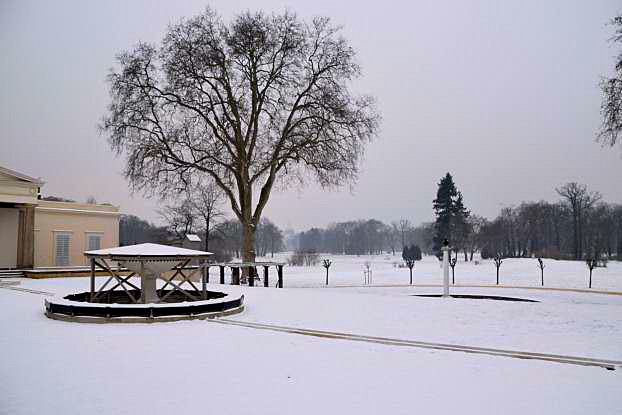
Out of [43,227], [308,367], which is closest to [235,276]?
[43,227]

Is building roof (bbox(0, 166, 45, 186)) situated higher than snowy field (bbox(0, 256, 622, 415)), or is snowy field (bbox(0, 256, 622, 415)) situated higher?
building roof (bbox(0, 166, 45, 186))

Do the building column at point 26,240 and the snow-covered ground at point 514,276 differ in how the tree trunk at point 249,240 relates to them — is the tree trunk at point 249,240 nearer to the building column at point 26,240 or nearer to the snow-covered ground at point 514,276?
the building column at point 26,240

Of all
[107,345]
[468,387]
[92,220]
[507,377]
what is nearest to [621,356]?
[507,377]

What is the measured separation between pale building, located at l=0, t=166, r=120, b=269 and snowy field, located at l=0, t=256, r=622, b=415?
609 inches

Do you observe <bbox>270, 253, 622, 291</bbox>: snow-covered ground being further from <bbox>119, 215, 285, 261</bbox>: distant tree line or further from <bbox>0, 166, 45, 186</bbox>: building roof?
<bbox>0, 166, 45, 186</bbox>: building roof

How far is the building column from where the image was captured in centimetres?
2542

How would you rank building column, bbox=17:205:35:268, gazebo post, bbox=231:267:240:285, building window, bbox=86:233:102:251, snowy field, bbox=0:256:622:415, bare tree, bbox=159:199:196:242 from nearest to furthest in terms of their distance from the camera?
snowy field, bbox=0:256:622:415 → gazebo post, bbox=231:267:240:285 → building column, bbox=17:205:35:268 → building window, bbox=86:233:102:251 → bare tree, bbox=159:199:196:242

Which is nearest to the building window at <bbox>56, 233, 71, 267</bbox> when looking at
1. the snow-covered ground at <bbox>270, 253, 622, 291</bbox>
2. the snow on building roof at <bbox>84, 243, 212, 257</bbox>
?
the snow-covered ground at <bbox>270, 253, 622, 291</bbox>

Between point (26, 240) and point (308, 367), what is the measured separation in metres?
23.8

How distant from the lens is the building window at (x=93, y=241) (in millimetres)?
29078

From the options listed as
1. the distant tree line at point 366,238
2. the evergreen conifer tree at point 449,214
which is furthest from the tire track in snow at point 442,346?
the distant tree line at point 366,238

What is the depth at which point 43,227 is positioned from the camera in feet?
90.1

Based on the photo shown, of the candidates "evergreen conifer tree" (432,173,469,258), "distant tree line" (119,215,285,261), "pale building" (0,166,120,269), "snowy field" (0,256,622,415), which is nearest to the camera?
"snowy field" (0,256,622,415)

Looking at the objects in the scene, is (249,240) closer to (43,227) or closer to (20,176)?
(20,176)
